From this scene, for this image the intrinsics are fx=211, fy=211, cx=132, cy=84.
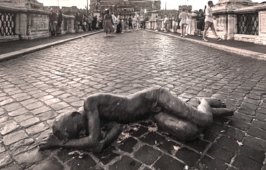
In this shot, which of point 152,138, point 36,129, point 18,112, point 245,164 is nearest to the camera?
point 245,164

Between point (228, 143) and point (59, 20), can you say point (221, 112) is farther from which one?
point (59, 20)

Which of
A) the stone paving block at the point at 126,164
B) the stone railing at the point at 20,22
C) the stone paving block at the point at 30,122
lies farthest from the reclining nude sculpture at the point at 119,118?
the stone railing at the point at 20,22

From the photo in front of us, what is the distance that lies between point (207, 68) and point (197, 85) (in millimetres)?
1689

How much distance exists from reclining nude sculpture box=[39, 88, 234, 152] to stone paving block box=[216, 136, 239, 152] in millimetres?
197

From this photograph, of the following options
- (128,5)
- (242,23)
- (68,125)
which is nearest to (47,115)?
(68,125)

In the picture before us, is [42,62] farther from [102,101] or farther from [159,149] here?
[159,149]

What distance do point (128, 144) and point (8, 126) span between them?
1.47 metres

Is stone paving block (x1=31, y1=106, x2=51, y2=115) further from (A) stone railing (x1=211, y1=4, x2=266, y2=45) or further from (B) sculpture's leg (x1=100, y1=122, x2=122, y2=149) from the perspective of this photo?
(A) stone railing (x1=211, y1=4, x2=266, y2=45)

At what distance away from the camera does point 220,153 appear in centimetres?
195

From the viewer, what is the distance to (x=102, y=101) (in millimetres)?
2107

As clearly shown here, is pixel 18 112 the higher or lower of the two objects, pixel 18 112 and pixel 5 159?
the higher

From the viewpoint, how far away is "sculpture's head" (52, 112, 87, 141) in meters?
1.94

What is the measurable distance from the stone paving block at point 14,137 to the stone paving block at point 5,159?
197 mm

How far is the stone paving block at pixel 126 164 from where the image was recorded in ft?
5.84
